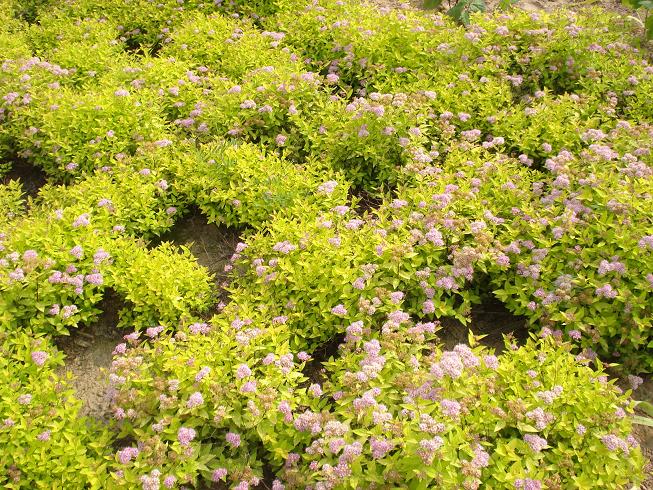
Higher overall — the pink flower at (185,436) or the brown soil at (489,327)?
the brown soil at (489,327)

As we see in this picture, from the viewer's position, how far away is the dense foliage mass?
309 cm

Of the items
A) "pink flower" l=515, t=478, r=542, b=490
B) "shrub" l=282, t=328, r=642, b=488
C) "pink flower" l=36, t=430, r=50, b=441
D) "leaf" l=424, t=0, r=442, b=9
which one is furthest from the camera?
"leaf" l=424, t=0, r=442, b=9

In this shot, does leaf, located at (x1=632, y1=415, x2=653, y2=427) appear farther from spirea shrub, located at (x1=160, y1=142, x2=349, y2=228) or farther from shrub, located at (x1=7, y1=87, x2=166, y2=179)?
shrub, located at (x1=7, y1=87, x2=166, y2=179)

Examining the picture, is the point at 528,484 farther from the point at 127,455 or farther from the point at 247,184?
the point at 247,184

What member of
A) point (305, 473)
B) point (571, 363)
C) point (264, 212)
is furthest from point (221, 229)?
point (571, 363)

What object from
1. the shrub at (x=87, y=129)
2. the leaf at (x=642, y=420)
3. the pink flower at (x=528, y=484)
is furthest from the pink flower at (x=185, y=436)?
the shrub at (x=87, y=129)

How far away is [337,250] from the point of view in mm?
4066

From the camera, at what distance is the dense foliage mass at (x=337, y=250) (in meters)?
3.09

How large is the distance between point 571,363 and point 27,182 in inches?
202

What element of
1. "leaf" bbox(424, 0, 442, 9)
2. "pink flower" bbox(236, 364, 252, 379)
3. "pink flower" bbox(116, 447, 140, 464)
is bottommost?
"pink flower" bbox(116, 447, 140, 464)

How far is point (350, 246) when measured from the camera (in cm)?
412

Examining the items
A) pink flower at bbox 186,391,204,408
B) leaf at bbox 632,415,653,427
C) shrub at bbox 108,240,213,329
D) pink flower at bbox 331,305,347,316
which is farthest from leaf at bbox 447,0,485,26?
pink flower at bbox 186,391,204,408

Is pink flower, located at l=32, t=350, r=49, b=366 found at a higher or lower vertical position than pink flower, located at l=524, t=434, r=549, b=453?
lower

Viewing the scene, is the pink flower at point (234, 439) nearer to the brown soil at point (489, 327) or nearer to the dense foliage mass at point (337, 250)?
the dense foliage mass at point (337, 250)
